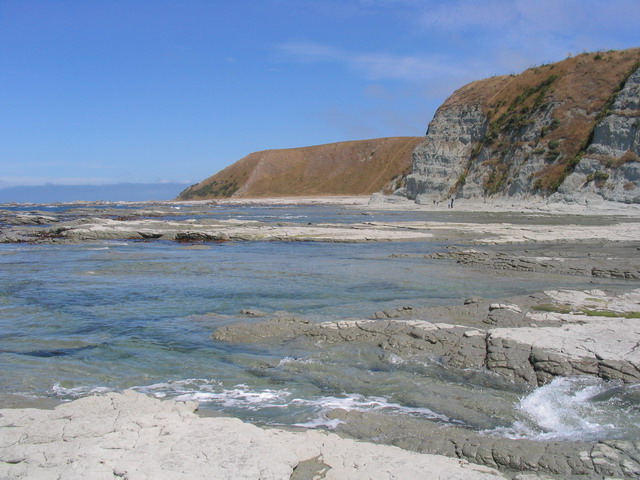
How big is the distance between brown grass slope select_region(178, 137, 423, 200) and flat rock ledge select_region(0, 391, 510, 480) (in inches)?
4270

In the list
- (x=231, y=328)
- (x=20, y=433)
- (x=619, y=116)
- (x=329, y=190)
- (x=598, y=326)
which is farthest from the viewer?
(x=329, y=190)

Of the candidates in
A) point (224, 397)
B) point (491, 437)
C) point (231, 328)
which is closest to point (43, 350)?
point (231, 328)

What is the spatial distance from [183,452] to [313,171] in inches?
5090

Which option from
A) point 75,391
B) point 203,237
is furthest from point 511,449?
point 203,237

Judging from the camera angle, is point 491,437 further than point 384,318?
No

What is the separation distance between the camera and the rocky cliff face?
41594mm

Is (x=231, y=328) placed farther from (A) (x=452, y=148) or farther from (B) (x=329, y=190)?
(B) (x=329, y=190)

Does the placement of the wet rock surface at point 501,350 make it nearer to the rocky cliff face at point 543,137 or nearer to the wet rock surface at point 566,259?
the wet rock surface at point 566,259

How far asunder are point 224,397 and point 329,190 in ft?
379

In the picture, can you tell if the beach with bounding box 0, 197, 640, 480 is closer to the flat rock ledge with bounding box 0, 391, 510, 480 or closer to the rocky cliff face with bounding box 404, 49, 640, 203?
the flat rock ledge with bounding box 0, 391, 510, 480

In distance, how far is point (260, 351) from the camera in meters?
9.05

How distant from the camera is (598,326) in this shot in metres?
8.86

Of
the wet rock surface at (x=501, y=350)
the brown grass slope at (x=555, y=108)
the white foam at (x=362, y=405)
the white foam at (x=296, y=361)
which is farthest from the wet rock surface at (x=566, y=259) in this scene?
the brown grass slope at (x=555, y=108)

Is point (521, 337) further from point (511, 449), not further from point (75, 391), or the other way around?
point (75, 391)
